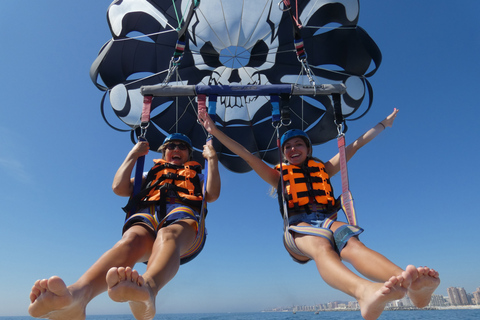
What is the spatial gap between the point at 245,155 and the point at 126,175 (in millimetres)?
1299

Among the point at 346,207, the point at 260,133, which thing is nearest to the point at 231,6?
the point at 260,133

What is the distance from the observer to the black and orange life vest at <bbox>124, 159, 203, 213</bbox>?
319cm

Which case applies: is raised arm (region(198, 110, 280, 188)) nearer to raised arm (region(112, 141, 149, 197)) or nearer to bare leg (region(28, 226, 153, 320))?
raised arm (region(112, 141, 149, 197))

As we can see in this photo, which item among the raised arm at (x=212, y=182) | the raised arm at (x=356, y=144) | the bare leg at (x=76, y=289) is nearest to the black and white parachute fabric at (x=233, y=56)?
the raised arm at (x=356, y=144)

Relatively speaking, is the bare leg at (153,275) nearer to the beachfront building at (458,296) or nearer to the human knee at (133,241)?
the human knee at (133,241)

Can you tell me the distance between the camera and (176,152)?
152 inches

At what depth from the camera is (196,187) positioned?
3.45 metres

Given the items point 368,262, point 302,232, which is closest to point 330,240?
point 302,232

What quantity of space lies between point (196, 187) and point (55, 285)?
1919 mm

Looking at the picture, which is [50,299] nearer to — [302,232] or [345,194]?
[302,232]

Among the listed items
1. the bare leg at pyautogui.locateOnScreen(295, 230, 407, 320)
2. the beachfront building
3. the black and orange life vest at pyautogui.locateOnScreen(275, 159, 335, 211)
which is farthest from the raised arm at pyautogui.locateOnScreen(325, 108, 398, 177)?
the beachfront building

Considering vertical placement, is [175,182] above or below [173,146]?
below

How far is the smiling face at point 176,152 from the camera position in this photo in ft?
12.6

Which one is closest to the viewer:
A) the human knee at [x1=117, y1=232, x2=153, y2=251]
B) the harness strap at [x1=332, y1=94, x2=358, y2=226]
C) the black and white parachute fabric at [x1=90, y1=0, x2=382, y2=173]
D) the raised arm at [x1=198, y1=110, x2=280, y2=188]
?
the human knee at [x1=117, y1=232, x2=153, y2=251]
